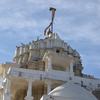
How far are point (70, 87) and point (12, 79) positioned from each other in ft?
34.2

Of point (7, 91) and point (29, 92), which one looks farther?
point (29, 92)

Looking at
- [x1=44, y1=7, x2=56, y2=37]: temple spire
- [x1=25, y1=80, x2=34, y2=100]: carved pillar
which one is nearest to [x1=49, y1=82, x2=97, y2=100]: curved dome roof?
[x1=25, y1=80, x2=34, y2=100]: carved pillar

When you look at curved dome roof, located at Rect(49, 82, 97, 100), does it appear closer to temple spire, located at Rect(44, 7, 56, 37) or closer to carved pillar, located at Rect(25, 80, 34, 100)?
carved pillar, located at Rect(25, 80, 34, 100)

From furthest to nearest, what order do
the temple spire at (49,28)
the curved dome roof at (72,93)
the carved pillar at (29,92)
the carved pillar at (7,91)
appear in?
1. the temple spire at (49,28)
2. the carved pillar at (29,92)
3. the carved pillar at (7,91)
4. the curved dome roof at (72,93)

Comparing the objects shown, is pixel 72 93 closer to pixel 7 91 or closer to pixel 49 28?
pixel 7 91

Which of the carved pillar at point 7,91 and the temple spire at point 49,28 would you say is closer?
the carved pillar at point 7,91

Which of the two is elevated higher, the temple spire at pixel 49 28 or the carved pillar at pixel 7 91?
the temple spire at pixel 49 28

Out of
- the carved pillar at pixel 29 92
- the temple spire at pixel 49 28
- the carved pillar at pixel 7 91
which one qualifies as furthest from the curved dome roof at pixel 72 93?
the temple spire at pixel 49 28

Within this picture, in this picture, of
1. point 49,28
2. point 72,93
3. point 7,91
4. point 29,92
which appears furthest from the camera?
point 49,28

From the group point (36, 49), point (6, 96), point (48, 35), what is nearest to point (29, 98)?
point (6, 96)

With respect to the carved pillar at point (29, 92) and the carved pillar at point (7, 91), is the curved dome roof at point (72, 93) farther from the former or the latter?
the carved pillar at point (7, 91)

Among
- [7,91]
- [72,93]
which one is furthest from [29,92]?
[72,93]

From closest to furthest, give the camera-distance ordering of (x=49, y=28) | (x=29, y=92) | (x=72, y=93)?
(x=72, y=93) < (x=29, y=92) < (x=49, y=28)

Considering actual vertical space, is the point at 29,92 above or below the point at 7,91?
A: below
